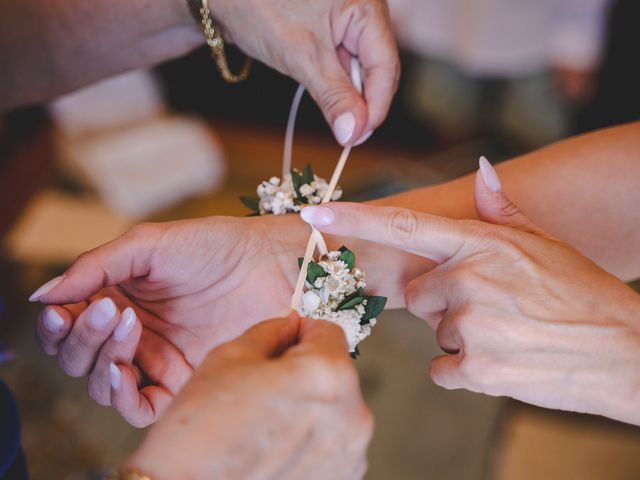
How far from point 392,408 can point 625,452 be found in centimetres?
80

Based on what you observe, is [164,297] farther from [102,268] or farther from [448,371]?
[448,371]

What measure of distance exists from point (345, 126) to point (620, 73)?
166 centimetres

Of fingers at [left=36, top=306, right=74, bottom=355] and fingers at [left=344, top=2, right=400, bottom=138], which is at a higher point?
fingers at [left=344, top=2, right=400, bottom=138]

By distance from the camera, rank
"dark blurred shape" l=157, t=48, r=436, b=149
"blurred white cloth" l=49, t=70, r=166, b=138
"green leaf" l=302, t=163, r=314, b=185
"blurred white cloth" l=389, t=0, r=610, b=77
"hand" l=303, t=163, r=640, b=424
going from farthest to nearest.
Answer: "dark blurred shape" l=157, t=48, r=436, b=149 < "blurred white cloth" l=49, t=70, r=166, b=138 < "blurred white cloth" l=389, t=0, r=610, b=77 < "green leaf" l=302, t=163, r=314, b=185 < "hand" l=303, t=163, r=640, b=424

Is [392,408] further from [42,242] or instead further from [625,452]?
[42,242]

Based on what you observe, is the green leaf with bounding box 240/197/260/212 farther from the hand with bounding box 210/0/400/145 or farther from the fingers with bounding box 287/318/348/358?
the fingers with bounding box 287/318/348/358

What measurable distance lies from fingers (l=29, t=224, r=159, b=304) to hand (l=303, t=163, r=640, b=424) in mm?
348

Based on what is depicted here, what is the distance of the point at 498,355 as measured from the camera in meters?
0.91

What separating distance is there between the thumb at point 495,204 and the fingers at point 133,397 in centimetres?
63

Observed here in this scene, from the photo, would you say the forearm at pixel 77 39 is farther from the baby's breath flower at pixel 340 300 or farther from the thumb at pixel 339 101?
the baby's breath flower at pixel 340 300

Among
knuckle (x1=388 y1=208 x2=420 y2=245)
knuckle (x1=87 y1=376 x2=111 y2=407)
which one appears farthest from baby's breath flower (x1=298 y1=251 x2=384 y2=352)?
knuckle (x1=87 y1=376 x2=111 y2=407)

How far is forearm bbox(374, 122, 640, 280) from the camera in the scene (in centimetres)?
118

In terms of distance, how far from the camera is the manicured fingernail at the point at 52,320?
95 cm

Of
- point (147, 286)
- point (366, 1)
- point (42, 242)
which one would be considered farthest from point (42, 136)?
point (366, 1)
